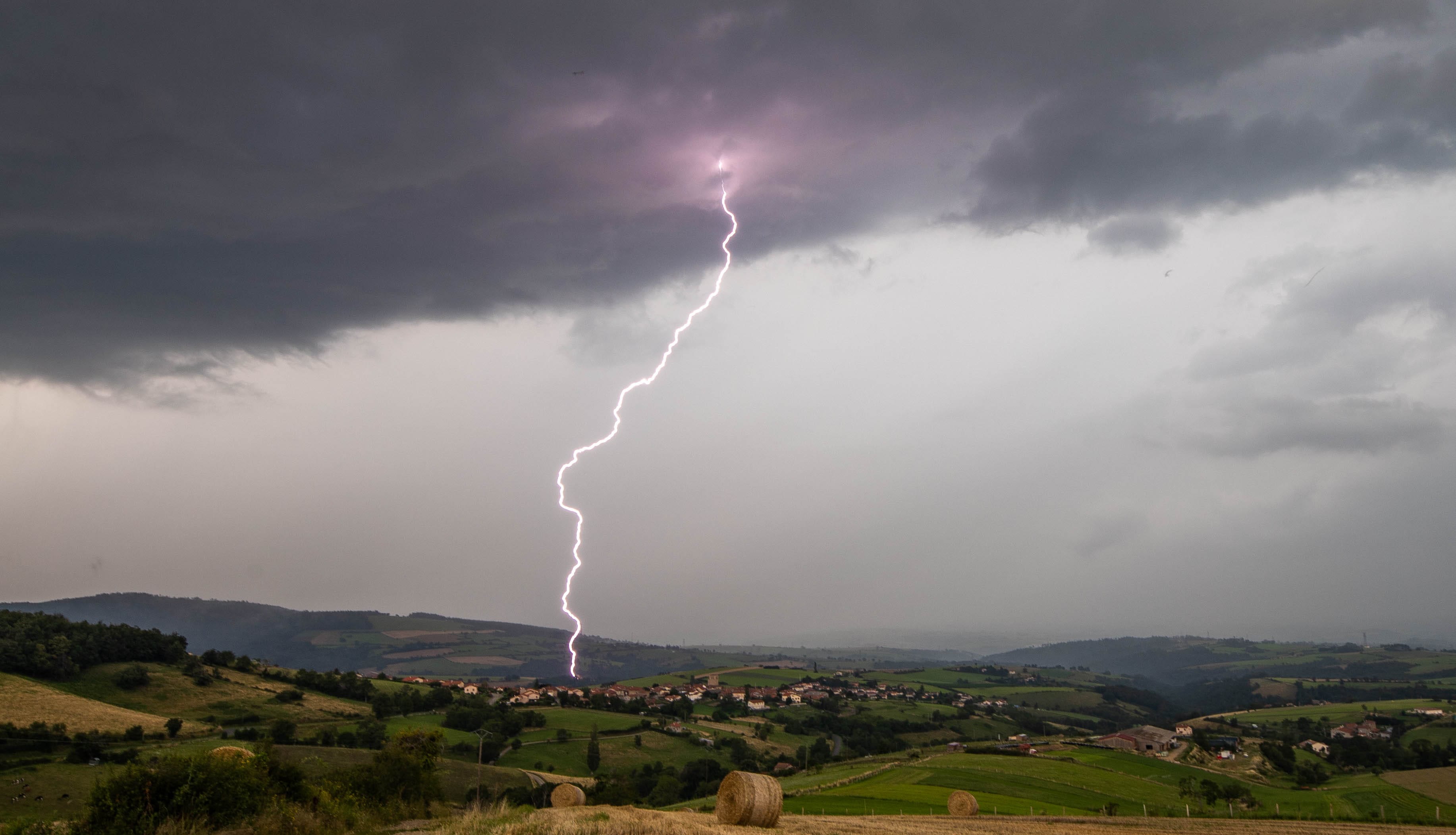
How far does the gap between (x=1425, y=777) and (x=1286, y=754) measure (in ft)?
61.8

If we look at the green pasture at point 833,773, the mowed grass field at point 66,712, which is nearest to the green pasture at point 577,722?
the green pasture at point 833,773

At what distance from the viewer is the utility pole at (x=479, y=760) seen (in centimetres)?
5269

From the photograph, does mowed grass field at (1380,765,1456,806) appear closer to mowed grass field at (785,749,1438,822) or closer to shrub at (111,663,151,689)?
mowed grass field at (785,749,1438,822)

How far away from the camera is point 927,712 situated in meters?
133

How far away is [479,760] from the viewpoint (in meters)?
64.8


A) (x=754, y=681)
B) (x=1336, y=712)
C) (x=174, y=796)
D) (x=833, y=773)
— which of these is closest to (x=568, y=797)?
(x=174, y=796)

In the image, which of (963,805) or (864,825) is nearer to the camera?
(864,825)

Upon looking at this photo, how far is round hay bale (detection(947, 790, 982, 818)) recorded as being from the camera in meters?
39.0

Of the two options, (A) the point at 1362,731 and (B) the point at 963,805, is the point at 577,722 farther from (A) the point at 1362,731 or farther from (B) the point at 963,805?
(A) the point at 1362,731

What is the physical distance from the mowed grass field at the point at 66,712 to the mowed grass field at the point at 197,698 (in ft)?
8.35

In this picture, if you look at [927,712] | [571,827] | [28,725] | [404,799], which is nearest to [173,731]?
[28,725]

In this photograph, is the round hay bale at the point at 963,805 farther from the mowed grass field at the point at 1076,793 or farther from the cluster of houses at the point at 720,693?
the cluster of houses at the point at 720,693

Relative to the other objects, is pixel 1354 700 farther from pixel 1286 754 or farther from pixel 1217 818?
pixel 1217 818

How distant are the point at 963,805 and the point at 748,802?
20124 millimetres
